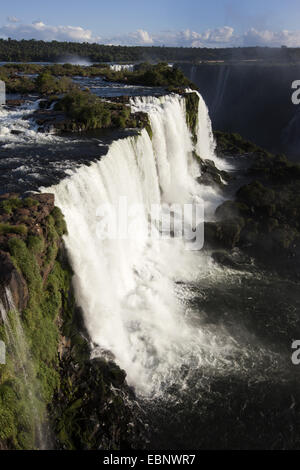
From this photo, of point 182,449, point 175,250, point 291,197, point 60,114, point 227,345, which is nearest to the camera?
point 182,449

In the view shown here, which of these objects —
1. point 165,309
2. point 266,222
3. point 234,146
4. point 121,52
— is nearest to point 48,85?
point 234,146

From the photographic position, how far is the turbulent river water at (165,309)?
10.8m

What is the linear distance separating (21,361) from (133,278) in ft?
26.0

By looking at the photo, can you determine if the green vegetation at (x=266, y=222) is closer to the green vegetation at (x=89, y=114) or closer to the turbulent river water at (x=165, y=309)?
the turbulent river water at (x=165, y=309)

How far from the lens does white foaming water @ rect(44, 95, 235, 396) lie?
1201cm

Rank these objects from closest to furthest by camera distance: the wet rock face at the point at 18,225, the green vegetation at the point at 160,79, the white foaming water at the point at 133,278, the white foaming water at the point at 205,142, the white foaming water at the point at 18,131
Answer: the wet rock face at the point at 18,225, the white foaming water at the point at 133,278, the white foaming water at the point at 18,131, the white foaming water at the point at 205,142, the green vegetation at the point at 160,79

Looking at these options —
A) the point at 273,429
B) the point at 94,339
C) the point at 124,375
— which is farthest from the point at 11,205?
the point at 273,429

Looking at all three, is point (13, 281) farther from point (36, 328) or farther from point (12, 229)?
point (12, 229)

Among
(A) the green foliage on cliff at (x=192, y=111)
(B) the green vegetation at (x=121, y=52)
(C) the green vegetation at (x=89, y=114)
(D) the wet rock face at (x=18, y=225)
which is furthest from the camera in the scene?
(B) the green vegetation at (x=121, y=52)

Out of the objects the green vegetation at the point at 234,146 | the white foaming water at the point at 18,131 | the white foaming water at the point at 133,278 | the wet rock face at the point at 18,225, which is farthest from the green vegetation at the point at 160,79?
the wet rock face at the point at 18,225

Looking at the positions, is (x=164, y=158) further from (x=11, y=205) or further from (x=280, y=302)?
(x=11, y=205)

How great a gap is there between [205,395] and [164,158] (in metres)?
15.2

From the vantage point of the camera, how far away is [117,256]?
49.4ft

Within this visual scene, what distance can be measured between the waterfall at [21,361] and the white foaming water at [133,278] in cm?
344
